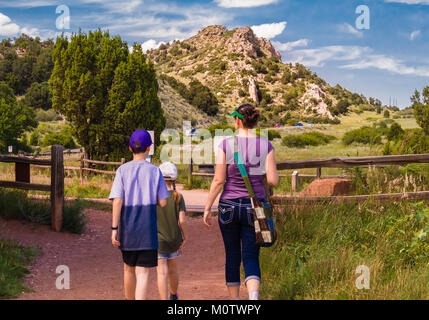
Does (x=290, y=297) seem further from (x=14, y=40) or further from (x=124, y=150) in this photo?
(x=14, y=40)

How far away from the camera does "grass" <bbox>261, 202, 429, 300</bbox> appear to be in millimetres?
4949

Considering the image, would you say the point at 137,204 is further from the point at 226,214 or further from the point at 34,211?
the point at 34,211

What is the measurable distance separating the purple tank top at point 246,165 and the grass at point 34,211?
18.1 feet

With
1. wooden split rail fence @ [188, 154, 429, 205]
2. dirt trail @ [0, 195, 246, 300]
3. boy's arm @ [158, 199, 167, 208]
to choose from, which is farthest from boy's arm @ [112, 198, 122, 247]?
wooden split rail fence @ [188, 154, 429, 205]

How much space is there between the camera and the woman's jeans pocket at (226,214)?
4.42 metres

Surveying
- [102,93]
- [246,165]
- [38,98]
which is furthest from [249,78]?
[246,165]

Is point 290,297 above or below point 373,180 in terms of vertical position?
below

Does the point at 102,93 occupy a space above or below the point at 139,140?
above

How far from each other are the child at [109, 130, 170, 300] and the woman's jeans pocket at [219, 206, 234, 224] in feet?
1.69

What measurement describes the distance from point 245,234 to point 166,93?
214 feet

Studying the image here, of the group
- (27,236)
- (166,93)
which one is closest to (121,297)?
(27,236)

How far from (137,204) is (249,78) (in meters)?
91.5

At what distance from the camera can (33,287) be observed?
6129mm

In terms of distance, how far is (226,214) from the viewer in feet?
14.6
